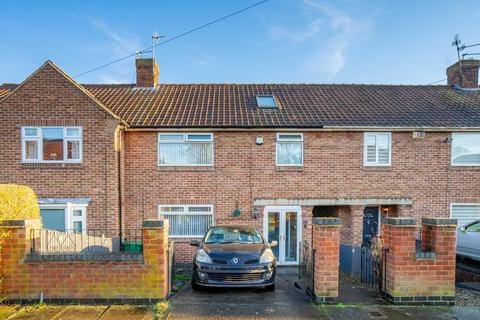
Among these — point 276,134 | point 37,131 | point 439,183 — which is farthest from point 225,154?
point 439,183

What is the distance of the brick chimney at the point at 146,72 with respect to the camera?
12827mm

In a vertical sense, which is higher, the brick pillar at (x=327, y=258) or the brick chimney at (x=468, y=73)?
the brick chimney at (x=468, y=73)

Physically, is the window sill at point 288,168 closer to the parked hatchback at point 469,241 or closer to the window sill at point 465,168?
the parked hatchback at point 469,241

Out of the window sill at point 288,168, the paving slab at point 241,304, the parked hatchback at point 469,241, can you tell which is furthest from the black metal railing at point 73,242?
the parked hatchback at point 469,241

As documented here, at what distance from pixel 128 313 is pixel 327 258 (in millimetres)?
3603

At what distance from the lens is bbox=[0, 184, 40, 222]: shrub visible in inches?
216

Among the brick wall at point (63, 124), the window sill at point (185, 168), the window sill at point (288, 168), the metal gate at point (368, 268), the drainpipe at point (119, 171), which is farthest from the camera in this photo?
the window sill at point (288, 168)

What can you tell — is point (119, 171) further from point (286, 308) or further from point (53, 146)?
point (286, 308)

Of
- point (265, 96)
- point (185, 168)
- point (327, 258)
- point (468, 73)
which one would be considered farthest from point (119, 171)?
point (468, 73)

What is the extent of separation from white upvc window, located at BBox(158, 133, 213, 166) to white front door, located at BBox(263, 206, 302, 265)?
2.73 m

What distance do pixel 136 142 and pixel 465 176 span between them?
444 inches

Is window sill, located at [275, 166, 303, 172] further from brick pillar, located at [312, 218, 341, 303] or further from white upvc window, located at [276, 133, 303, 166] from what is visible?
brick pillar, located at [312, 218, 341, 303]

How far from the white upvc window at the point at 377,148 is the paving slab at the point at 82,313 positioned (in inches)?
350

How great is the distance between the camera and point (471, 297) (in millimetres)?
6230
